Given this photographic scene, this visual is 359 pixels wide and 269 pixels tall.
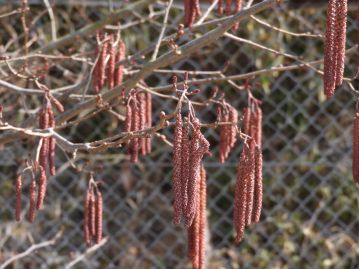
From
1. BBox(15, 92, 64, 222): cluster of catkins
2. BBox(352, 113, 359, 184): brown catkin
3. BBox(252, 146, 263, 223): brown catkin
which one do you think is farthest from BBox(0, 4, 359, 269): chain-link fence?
BBox(252, 146, 263, 223): brown catkin

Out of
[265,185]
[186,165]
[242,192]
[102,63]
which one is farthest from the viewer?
[265,185]

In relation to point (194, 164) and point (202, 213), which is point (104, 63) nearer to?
point (202, 213)

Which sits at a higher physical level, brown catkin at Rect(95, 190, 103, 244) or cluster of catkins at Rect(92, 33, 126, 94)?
cluster of catkins at Rect(92, 33, 126, 94)

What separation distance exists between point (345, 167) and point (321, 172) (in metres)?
0.11

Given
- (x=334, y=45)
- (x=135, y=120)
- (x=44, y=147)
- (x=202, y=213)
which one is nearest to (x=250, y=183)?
(x=202, y=213)

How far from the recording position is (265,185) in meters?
3.49

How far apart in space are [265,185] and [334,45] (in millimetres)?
2353

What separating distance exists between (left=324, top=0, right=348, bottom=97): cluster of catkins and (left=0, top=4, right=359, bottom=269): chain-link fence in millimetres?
2143

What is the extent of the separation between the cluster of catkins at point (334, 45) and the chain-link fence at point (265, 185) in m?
2.14

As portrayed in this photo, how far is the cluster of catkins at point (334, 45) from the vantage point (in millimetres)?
1151

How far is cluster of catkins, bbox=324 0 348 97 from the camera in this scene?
1151 mm

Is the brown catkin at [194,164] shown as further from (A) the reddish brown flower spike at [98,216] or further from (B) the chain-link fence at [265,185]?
(B) the chain-link fence at [265,185]

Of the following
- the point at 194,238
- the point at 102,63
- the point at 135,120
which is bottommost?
the point at 194,238

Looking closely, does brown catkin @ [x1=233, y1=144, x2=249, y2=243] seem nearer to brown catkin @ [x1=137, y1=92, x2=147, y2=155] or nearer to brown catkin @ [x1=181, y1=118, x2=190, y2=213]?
brown catkin @ [x1=181, y1=118, x2=190, y2=213]
